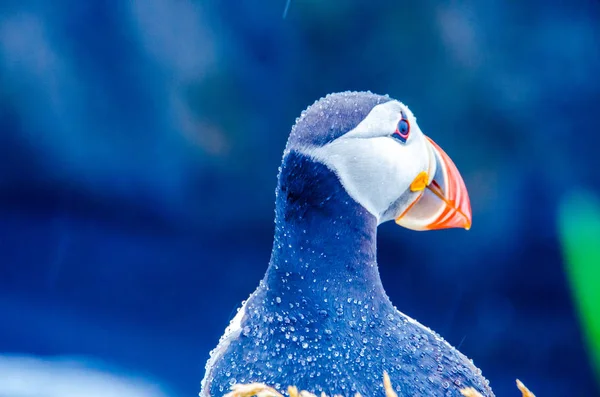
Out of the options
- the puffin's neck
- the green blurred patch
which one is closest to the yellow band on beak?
the puffin's neck

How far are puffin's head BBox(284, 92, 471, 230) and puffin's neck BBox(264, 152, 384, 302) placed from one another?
2cm

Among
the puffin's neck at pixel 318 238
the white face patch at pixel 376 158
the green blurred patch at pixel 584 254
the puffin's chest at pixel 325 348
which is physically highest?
the green blurred patch at pixel 584 254

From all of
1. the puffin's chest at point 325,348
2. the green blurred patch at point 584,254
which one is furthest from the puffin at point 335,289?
the green blurred patch at point 584,254

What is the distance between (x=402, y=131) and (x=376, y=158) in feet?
0.29

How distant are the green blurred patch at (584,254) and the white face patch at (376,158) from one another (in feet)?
3.70

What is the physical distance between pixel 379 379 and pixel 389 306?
0.49 feet

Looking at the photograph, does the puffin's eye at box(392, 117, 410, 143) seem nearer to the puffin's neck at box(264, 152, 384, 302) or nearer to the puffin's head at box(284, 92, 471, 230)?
the puffin's head at box(284, 92, 471, 230)

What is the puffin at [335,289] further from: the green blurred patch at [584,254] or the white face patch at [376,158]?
the green blurred patch at [584,254]

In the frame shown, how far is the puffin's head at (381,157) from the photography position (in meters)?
0.87

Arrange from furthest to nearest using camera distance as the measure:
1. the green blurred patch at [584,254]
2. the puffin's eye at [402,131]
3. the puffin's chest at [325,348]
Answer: the green blurred patch at [584,254], the puffin's eye at [402,131], the puffin's chest at [325,348]

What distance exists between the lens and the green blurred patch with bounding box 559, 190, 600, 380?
1.89 metres

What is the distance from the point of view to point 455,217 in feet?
3.46

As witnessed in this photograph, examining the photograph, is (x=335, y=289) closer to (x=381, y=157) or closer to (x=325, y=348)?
(x=325, y=348)

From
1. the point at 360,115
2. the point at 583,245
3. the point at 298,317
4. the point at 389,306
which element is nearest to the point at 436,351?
the point at 389,306
